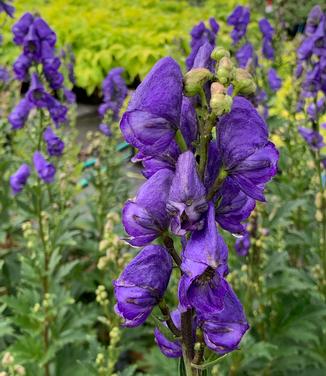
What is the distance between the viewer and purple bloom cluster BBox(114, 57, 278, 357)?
3.26 ft

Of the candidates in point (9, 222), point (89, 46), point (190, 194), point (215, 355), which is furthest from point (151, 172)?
point (89, 46)

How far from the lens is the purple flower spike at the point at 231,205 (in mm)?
1102

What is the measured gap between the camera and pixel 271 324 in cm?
265

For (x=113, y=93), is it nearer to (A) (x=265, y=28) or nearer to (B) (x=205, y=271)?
(A) (x=265, y=28)

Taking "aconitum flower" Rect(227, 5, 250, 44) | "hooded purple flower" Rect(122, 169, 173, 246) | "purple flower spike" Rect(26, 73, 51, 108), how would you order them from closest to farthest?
"hooded purple flower" Rect(122, 169, 173, 246) < "purple flower spike" Rect(26, 73, 51, 108) < "aconitum flower" Rect(227, 5, 250, 44)

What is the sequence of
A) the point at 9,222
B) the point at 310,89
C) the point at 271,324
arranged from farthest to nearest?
1. the point at 9,222
2. the point at 310,89
3. the point at 271,324

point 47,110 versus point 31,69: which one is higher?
point 31,69

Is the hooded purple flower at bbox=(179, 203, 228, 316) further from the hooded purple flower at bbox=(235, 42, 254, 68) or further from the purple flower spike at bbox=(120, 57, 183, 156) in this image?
the hooded purple flower at bbox=(235, 42, 254, 68)

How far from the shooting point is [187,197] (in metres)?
0.98

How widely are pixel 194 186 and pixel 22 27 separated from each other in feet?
7.42

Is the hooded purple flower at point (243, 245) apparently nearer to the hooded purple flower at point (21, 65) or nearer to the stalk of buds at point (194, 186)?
the stalk of buds at point (194, 186)

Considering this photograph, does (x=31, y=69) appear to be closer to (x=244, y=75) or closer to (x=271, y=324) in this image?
(x=271, y=324)

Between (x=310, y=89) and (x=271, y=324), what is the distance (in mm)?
1149

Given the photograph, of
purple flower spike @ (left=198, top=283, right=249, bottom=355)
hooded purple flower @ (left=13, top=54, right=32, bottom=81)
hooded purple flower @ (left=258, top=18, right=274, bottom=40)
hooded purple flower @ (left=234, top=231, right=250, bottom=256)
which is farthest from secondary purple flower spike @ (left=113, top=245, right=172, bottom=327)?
hooded purple flower @ (left=258, top=18, right=274, bottom=40)
